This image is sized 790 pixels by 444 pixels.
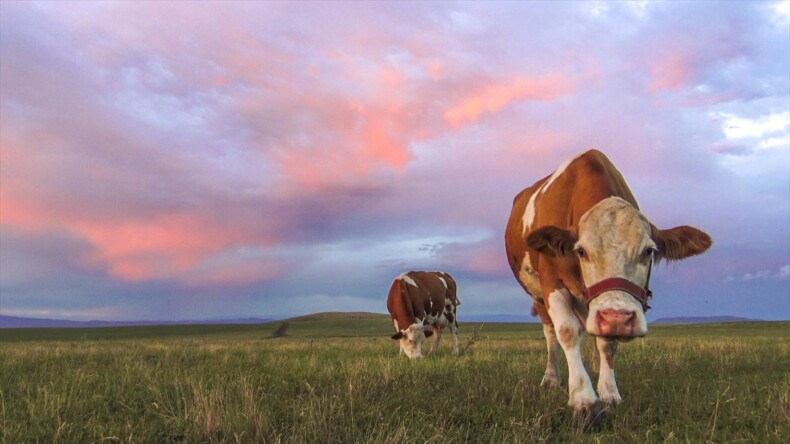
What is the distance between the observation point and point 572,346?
5.83m

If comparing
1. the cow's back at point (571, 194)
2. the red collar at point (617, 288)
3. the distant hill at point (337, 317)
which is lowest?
the distant hill at point (337, 317)

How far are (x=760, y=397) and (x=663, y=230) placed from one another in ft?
7.71

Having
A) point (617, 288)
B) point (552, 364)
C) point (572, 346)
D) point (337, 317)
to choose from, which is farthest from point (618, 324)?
point (337, 317)

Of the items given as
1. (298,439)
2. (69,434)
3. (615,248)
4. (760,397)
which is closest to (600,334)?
(615,248)

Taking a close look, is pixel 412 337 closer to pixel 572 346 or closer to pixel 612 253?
pixel 572 346

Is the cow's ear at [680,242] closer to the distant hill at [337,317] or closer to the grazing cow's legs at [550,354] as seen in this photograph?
the grazing cow's legs at [550,354]

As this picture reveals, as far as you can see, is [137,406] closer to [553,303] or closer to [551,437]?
[551,437]

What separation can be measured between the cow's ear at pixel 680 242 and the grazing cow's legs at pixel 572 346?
3.72 feet

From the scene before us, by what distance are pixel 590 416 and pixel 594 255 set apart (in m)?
1.47

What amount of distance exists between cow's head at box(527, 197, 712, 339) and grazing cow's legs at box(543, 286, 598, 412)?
0.70 meters

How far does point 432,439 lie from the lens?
3953 millimetres

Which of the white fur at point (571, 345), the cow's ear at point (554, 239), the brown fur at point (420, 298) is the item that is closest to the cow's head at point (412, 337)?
the brown fur at point (420, 298)

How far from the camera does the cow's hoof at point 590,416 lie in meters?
4.83

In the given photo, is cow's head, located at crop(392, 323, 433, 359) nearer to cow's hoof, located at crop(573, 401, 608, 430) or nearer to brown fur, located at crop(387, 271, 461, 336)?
brown fur, located at crop(387, 271, 461, 336)
